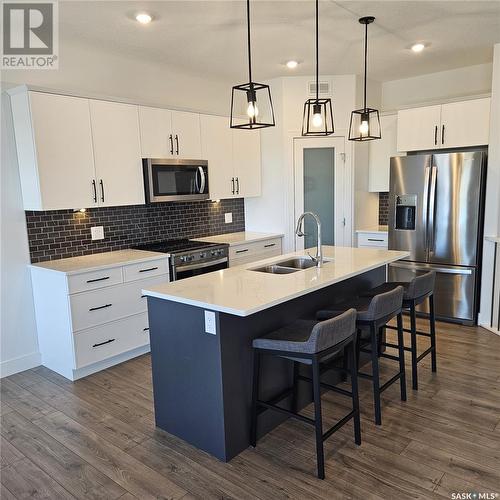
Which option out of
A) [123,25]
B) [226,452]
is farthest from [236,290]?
[123,25]

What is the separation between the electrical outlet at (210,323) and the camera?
7.62 feet

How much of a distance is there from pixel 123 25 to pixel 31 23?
25.9 inches

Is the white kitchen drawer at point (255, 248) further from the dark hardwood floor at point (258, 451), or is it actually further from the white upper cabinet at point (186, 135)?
the dark hardwood floor at point (258, 451)

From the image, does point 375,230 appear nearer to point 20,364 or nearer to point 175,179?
point 175,179

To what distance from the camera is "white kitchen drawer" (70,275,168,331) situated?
3.46 metres

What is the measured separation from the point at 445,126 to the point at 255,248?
2.42 metres

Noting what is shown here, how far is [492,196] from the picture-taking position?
425 cm

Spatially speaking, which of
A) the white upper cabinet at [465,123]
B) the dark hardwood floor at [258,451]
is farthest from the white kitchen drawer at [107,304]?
the white upper cabinet at [465,123]

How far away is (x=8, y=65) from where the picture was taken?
349 cm

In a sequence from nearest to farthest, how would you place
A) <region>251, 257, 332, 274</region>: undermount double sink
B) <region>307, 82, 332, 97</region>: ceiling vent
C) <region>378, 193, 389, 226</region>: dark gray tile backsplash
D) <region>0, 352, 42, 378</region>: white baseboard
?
<region>251, 257, 332, 274</region>: undermount double sink → <region>0, 352, 42, 378</region>: white baseboard → <region>307, 82, 332, 97</region>: ceiling vent → <region>378, 193, 389, 226</region>: dark gray tile backsplash

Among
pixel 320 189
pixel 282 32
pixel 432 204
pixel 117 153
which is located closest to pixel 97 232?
pixel 117 153

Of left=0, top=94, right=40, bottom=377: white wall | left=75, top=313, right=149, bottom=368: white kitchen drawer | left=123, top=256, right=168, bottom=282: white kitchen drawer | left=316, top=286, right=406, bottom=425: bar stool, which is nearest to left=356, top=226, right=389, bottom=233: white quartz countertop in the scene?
left=316, top=286, right=406, bottom=425: bar stool

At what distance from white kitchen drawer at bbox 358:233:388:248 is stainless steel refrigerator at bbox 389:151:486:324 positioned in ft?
1.00

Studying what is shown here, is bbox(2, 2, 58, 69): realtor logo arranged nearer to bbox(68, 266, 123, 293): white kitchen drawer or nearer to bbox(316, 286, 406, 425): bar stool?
bbox(68, 266, 123, 293): white kitchen drawer
